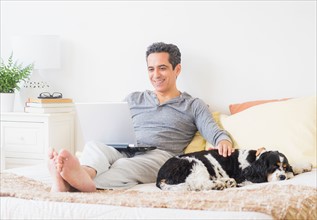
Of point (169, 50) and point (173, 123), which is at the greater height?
point (169, 50)

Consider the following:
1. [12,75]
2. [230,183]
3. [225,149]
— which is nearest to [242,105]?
[225,149]

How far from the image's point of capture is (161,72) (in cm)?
282

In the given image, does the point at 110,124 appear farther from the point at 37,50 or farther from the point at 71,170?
the point at 37,50

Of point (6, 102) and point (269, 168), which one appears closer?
point (269, 168)

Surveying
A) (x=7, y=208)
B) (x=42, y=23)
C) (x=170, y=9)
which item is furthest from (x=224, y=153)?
(x=42, y=23)

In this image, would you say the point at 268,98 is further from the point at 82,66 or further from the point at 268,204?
the point at 268,204

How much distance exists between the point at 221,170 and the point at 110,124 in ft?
1.79

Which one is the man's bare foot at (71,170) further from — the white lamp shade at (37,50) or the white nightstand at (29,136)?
the white lamp shade at (37,50)

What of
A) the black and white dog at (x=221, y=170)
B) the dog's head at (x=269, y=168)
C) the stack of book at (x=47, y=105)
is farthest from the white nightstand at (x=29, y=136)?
the dog's head at (x=269, y=168)

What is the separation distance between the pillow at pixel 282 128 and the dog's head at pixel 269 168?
10.2 inches

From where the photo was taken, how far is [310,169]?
229cm

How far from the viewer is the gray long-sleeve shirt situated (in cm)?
263

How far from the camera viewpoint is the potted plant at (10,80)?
323 centimetres

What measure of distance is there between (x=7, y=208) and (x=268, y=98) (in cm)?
181
